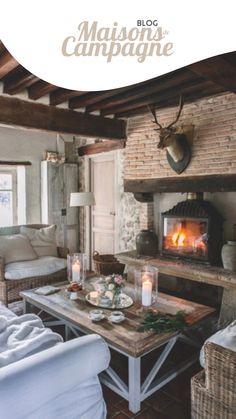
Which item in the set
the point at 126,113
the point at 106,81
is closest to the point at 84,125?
the point at 126,113

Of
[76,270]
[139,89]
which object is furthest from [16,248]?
[139,89]

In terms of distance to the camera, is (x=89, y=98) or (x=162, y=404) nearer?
(x=162, y=404)

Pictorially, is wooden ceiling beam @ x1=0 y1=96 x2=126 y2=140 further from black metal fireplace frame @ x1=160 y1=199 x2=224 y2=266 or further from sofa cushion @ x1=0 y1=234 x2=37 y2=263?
sofa cushion @ x1=0 y1=234 x2=37 y2=263

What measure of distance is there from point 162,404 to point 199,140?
2.53m

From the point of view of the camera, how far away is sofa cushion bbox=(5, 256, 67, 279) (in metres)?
3.76

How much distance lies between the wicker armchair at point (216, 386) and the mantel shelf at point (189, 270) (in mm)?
1375

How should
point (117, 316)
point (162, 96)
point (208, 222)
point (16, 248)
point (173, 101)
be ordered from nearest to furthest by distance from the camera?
1. point (117, 316)
2. point (162, 96)
3. point (208, 222)
4. point (173, 101)
5. point (16, 248)

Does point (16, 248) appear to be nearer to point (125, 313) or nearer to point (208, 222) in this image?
point (125, 313)

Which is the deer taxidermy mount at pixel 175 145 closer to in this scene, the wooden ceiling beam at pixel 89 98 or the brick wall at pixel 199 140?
the brick wall at pixel 199 140

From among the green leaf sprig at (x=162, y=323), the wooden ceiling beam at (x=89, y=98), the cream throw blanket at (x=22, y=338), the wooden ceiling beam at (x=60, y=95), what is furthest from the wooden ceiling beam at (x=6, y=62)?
the green leaf sprig at (x=162, y=323)

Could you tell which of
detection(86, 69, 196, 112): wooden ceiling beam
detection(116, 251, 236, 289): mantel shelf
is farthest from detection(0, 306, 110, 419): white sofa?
detection(86, 69, 196, 112): wooden ceiling beam

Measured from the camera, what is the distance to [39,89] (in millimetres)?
3092

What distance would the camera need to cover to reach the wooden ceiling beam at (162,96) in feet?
9.52

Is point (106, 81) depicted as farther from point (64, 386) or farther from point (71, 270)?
point (71, 270)
